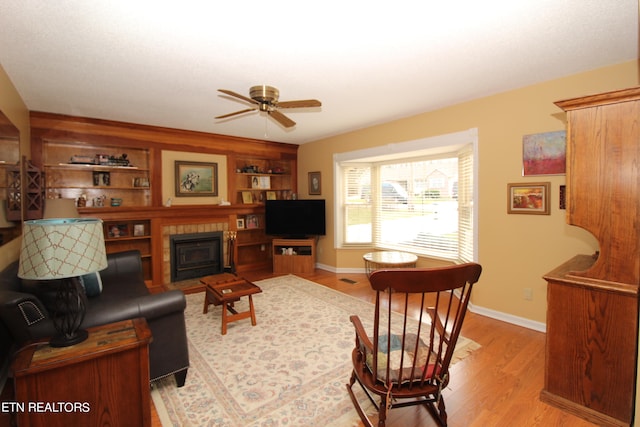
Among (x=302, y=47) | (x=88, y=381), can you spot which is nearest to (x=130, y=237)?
(x=88, y=381)

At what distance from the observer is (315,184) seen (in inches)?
233

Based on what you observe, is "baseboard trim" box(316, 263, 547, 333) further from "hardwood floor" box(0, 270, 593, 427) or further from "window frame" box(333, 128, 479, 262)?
"window frame" box(333, 128, 479, 262)

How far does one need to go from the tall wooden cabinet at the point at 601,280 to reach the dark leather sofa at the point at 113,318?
2.58m

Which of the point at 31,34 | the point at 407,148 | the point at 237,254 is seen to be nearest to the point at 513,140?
the point at 407,148

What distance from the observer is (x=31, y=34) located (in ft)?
6.61

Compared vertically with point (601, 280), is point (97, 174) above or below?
above

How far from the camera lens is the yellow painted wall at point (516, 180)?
9.18ft

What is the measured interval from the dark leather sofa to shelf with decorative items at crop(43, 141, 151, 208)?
6.92 ft

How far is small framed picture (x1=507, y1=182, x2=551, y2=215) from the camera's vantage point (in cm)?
298

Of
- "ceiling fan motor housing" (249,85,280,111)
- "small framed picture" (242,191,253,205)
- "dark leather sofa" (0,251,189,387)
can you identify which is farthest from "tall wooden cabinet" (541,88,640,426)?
"small framed picture" (242,191,253,205)

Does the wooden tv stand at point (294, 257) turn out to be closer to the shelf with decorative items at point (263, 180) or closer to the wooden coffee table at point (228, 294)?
the shelf with decorative items at point (263, 180)

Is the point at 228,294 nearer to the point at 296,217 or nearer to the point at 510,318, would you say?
the point at 296,217

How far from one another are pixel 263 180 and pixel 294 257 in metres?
1.73

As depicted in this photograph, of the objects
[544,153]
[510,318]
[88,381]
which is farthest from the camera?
[510,318]
